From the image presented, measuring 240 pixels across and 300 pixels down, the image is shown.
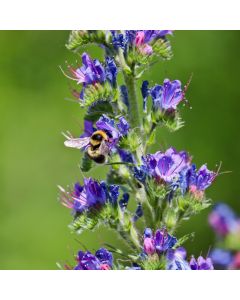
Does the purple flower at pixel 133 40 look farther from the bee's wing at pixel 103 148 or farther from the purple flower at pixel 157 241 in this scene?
the purple flower at pixel 157 241

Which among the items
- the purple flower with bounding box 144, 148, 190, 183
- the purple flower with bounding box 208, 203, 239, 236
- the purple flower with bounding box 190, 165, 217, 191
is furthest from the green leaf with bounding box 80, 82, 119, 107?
the purple flower with bounding box 208, 203, 239, 236

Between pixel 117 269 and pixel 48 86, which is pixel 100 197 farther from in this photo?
pixel 48 86

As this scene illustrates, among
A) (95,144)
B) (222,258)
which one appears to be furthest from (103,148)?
(222,258)

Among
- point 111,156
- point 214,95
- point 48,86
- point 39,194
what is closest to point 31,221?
point 39,194

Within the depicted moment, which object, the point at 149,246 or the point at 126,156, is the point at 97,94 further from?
the point at 149,246

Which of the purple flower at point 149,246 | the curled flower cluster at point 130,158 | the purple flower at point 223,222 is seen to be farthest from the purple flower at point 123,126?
the purple flower at point 223,222

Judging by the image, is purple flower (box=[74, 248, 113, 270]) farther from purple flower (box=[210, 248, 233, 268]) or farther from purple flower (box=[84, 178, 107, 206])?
purple flower (box=[210, 248, 233, 268])
